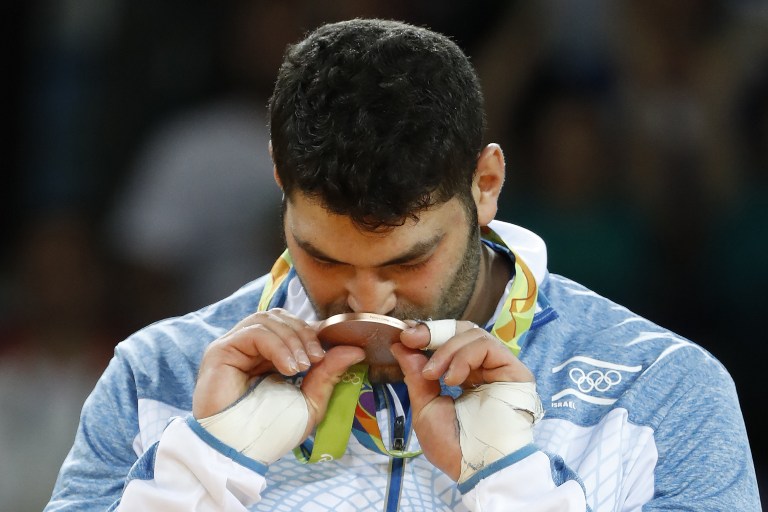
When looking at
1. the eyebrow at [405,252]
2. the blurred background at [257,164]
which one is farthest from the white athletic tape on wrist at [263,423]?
the blurred background at [257,164]

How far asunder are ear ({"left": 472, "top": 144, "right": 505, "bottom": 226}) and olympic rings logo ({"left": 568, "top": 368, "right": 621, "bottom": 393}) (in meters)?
0.47

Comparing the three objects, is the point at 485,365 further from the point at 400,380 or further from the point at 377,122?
the point at 377,122

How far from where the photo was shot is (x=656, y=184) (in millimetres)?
5867

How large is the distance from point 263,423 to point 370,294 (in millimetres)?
404

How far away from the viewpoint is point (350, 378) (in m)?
3.23

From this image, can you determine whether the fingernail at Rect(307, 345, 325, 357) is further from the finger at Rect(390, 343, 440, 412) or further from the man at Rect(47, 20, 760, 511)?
the finger at Rect(390, 343, 440, 412)

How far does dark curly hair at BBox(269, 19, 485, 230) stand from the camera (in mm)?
3033

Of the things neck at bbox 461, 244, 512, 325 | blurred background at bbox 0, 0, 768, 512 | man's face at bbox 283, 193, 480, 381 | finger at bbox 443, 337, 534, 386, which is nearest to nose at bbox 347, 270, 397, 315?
man's face at bbox 283, 193, 480, 381

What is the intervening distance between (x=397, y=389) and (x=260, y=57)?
131 inches

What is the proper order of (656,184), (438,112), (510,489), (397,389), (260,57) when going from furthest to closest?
(260,57)
(656,184)
(397,389)
(438,112)
(510,489)

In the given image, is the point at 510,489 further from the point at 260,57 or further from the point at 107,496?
the point at 260,57

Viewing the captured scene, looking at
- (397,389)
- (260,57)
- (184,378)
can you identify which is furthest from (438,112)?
(260,57)

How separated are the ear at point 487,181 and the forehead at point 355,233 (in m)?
0.22

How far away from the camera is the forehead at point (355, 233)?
3092mm
